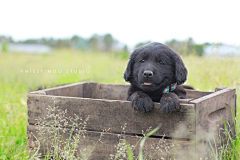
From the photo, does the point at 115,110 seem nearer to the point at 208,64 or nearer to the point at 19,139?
the point at 19,139

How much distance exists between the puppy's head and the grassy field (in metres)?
1.30

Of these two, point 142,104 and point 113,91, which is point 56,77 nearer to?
point 113,91

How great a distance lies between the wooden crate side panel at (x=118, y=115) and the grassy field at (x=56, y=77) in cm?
46

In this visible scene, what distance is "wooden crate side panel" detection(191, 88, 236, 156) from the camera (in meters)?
1.87

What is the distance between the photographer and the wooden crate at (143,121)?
1829 mm

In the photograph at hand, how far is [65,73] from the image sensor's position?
23.1 ft

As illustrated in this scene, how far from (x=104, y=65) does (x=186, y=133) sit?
6114 millimetres

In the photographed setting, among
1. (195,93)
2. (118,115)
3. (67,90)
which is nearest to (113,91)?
(67,90)

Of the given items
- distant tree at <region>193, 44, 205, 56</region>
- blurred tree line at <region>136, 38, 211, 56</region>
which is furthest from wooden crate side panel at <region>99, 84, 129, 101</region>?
distant tree at <region>193, 44, 205, 56</region>

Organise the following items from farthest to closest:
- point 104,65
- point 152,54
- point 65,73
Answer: point 104,65 → point 65,73 → point 152,54

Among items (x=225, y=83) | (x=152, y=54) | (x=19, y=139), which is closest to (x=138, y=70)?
(x=152, y=54)

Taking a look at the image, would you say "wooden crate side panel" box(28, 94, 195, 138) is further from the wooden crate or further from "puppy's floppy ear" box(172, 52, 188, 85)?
"puppy's floppy ear" box(172, 52, 188, 85)

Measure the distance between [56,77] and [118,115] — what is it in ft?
16.1

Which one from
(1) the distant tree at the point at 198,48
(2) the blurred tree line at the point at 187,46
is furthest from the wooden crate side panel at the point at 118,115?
(1) the distant tree at the point at 198,48
